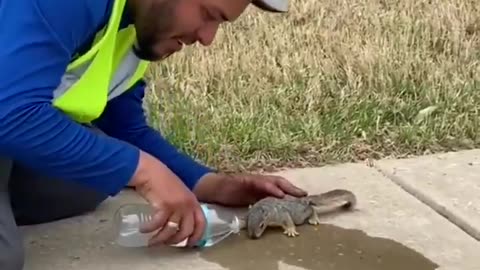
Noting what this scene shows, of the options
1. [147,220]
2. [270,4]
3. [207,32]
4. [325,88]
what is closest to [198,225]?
[147,220]

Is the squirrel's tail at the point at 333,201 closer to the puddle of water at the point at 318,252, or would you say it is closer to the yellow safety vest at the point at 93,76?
the puddle of water at the point at 318,252

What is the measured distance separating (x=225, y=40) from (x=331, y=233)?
253cm

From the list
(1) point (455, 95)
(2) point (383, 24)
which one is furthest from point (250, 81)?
(2) point (383, 24)

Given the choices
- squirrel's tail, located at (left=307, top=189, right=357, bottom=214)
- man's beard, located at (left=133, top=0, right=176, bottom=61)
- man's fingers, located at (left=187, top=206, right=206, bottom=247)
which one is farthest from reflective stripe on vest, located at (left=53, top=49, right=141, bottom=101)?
squirrel's tail, located at (left=307, top=189, right=357, bottom=214)

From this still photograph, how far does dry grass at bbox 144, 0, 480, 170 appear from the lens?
4.11 metres

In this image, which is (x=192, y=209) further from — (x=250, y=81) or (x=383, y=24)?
(x=383, y=24)

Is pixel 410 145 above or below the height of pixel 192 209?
below

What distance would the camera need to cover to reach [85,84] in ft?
9.26

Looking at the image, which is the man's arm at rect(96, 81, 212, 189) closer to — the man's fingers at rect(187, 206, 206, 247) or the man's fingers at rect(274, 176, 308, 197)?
the man's fingers at rect(274, 176, 308, 197)

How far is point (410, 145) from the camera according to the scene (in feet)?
13.6

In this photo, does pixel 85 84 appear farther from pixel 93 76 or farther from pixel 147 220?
pixel 147 220

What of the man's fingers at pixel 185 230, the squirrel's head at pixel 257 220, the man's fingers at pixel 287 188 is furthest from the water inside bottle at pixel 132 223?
the man's fingers at pixel 287 188

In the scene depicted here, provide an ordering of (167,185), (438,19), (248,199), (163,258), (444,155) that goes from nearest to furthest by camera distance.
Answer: (167,185) → (163,258) → (248,199) → (444,155) → (438,19)

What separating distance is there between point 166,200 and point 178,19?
48cm
